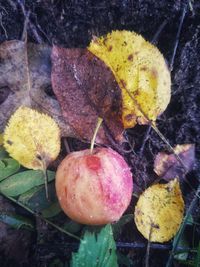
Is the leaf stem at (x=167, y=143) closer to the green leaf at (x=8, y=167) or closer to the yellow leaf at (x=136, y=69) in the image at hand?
the yellow leaf at (x=136, y=69)

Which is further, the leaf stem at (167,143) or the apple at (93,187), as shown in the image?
the leaf stem at (167,143)

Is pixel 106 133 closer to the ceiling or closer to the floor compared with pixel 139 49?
closer to the floor

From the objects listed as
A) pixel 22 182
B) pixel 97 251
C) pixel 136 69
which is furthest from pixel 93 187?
pixel 136 69

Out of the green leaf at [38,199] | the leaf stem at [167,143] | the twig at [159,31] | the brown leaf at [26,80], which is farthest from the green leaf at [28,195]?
the twig at [159,31]

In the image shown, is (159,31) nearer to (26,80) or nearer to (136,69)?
(136,69)

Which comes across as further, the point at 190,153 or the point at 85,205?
the point at 190,153

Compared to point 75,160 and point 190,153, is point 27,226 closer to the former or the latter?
point 75,160

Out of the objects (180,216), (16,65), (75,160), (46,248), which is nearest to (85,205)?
(75,160)

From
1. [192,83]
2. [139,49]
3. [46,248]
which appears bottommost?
[46,248]
